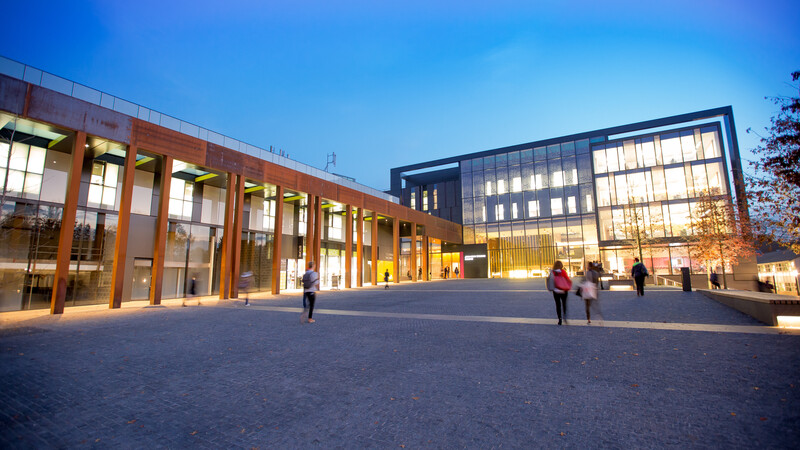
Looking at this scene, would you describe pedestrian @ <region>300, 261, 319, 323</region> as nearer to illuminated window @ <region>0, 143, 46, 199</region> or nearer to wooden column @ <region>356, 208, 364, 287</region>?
illuminated window @ <region>0, 143, 46, 199</region>

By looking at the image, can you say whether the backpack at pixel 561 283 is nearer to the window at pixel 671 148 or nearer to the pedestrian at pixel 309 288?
the pedestrian at pixel 309 288

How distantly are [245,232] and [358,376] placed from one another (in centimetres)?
2246

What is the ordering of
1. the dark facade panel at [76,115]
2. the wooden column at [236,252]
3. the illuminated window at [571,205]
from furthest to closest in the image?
the illuminated window at [571,205], the wooden column at [236,252], the dark facade panel at [76,115]

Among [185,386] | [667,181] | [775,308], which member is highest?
[667,181]

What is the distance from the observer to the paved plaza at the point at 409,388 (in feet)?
11.0

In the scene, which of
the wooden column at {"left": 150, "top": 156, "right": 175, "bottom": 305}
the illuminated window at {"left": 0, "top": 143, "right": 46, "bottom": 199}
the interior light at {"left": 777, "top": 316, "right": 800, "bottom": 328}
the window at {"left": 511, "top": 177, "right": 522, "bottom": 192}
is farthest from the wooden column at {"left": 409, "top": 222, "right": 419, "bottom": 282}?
the interior light at {"left": 777, "top": 316, "right": 800, "bottom": 328}

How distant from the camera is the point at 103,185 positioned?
19.1 metres

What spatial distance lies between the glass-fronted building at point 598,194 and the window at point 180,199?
34.1 metres

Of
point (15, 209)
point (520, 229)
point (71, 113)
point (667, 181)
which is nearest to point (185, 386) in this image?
point (71, 113)

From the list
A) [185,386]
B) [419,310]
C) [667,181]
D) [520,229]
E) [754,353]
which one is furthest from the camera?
[520,229]

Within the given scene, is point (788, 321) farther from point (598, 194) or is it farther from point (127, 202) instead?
point (598, 194)

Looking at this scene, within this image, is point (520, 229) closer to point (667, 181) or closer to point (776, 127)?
point (667, 181)

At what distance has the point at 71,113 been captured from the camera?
14.5m

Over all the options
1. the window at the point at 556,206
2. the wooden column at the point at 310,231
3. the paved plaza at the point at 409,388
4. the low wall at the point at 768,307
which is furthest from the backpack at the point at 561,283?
the window at the point at 556,206
